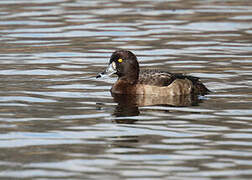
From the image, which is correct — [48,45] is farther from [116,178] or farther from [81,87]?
[116,178]

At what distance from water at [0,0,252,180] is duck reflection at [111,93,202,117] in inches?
0.7

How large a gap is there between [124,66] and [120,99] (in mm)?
953

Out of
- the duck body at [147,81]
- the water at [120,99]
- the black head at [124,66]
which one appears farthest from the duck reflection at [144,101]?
the black head at [124,66]

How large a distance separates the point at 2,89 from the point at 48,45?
5369 millimetres

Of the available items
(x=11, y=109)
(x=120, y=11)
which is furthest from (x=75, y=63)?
(x=120, y=11)

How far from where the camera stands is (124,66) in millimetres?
13500

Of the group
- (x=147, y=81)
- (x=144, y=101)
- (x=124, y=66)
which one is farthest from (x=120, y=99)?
(x=124, y=66)

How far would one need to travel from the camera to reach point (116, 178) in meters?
7.87

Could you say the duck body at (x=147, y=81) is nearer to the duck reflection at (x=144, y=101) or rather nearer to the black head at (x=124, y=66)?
the black head at (x=124, y=66)

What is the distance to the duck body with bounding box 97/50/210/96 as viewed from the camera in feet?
42.8

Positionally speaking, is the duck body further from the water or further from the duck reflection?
the water

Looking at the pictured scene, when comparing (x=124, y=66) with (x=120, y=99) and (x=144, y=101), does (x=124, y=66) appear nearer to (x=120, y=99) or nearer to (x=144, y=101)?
(x=120, y=99)

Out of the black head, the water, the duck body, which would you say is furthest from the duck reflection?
the black head

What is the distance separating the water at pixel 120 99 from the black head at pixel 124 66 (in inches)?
16.5
